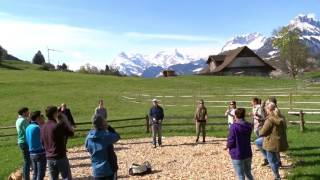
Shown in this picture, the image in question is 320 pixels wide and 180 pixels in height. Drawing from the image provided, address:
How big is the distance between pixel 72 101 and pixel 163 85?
23309 millimetres

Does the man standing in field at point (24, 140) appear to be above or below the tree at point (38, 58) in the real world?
below

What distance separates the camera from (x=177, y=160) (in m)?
17.8

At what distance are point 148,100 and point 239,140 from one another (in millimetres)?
36778

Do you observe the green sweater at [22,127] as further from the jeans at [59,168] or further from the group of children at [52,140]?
the jeans at [59,168]

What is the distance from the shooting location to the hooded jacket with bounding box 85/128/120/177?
9719mm

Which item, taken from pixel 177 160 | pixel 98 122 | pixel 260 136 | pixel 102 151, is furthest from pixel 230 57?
pixel 98 122

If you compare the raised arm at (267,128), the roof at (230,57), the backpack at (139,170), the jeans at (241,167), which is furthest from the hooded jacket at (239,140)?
the roof at (230,57)

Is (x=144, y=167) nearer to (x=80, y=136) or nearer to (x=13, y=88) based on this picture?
(x=80, y=136)

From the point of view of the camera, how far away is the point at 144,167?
15.6 meters

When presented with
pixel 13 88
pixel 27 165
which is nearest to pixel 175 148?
pixel 27 165

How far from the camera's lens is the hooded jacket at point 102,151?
9.72 metres

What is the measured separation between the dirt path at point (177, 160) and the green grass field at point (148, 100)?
1.91 m

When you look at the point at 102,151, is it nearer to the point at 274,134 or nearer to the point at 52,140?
the point at 52,140

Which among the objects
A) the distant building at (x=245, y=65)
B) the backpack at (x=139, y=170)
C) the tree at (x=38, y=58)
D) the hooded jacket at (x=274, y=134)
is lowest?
the backpack at (x=139, y=170)
